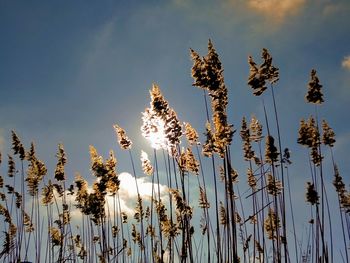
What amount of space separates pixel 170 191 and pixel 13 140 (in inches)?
218

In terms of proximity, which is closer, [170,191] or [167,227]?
[170,191]

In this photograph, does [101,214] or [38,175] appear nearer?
[101,214]

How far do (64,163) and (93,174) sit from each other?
2.69 m

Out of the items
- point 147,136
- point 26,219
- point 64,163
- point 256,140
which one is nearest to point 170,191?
point 147,136

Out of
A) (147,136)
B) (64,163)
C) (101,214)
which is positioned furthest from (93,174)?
(64,163)

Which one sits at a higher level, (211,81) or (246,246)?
(211,81)

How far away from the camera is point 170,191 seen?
7578mm

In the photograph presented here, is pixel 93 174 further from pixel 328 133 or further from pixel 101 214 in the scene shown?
pixel 328 133

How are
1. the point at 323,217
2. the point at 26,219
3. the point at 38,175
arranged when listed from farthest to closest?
the point at 26,219, the point at 38,175, the point at 323,217

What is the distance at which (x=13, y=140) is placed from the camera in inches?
427

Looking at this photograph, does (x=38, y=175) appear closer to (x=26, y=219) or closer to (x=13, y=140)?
(x=13, y=140)

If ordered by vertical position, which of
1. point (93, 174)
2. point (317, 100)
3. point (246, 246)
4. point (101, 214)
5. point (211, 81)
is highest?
point (317, 100)

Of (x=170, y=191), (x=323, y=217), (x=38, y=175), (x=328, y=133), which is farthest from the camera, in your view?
(x=38, y=175)

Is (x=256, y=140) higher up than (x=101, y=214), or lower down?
higher up
